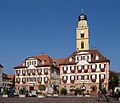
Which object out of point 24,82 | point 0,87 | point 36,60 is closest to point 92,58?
point 36,60

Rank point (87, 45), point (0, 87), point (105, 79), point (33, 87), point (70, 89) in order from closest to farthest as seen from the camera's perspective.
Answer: point (105, 79) → point (70, 89) → point (33, 87) → point (0, 87) → point (87, 45)

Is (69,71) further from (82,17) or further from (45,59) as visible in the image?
(82,17)

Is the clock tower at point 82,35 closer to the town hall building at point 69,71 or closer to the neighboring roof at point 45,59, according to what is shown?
the town hall building at point 69,71

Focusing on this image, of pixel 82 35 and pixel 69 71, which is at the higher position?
pixel 82 35

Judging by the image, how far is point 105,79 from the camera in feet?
227

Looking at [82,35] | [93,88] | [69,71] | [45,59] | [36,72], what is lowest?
[93,88]

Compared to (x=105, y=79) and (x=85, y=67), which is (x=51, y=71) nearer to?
(x=85, y=67)

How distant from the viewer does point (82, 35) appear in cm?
9412

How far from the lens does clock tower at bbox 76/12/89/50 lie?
301 ft

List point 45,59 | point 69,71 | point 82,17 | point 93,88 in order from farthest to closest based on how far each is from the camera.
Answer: point 82,17 → point 45,59 → point 69,71 → point 93,88

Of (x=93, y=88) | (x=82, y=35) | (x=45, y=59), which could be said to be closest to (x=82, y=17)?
(x=82, y=35)

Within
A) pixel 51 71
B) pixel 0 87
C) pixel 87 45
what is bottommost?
pixel 0 87

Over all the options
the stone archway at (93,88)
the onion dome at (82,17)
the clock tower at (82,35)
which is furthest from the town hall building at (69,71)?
the onion dome at (82,17)

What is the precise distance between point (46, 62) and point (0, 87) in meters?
19.2
